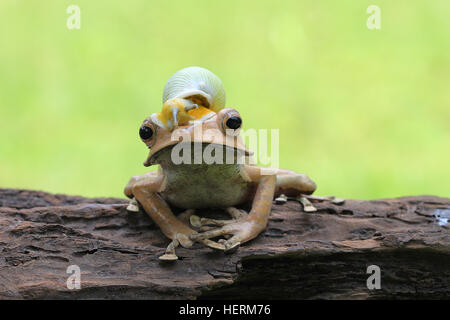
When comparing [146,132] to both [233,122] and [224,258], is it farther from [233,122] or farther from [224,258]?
[224,258]

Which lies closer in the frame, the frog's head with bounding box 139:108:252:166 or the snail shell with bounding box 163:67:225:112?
the frog's head with bounding box 139:108:252:166

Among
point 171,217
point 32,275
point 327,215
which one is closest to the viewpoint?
point 32,275

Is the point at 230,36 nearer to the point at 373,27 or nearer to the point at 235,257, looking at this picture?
the point at 373,27

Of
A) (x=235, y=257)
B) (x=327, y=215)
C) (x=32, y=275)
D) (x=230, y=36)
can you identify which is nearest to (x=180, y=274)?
(x=235, y=257)

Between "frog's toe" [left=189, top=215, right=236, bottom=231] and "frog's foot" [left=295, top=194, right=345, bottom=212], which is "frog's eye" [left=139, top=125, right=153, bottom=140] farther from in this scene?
"frog's foot" [left=295, top=194, right=345, bottom=212]
